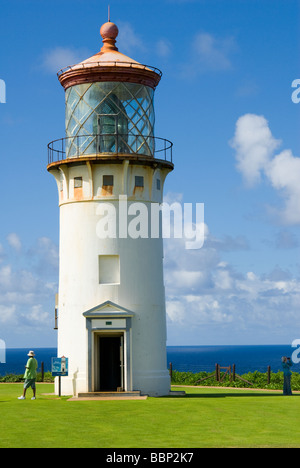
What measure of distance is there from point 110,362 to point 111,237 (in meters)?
5.36

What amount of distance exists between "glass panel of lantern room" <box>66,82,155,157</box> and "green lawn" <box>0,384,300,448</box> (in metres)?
10.4

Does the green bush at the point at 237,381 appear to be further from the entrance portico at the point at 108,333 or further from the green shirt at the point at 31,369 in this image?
the green shirt at the point at 31,369

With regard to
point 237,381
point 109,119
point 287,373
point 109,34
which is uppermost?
point 109,34

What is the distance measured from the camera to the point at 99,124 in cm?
3083

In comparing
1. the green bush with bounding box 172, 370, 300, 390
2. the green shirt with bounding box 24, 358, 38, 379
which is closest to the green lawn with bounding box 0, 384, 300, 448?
the green shirt with bounding box 24, 358, 38, 379

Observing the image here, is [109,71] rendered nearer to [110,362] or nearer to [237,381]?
[110,362]

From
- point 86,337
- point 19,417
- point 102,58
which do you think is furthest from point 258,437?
point 102,58

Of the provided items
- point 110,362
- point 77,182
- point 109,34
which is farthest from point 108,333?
point 109,34

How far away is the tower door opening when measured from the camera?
3153cm

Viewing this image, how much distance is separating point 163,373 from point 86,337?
12.0 feet

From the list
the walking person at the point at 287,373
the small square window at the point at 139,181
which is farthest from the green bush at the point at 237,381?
the small square window at the point at 139,181

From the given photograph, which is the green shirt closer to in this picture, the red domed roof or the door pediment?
the door pediment

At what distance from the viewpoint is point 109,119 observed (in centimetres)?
3078

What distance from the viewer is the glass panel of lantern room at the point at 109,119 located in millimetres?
30844
